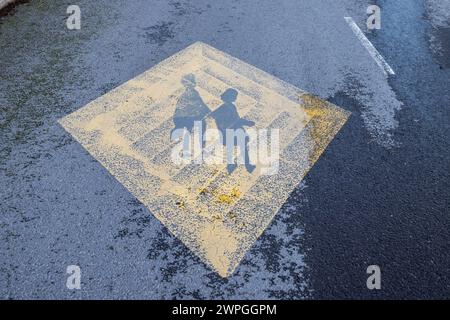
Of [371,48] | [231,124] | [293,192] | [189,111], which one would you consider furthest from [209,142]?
[371,48]

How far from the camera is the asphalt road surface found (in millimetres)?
2914

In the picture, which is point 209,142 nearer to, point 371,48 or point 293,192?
point 293,192

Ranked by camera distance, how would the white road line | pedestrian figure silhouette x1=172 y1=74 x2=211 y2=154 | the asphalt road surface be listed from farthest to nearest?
1. the white road line
2. pedestrian figure silhouette x1=172 y1=74 x2=211 y2=154
3. the asphalt road surface

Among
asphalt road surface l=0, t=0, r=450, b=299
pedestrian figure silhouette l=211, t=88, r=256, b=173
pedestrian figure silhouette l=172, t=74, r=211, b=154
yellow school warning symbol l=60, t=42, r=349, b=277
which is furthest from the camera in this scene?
pedestrian figure silhouette l=172, t=74, r=211, b=154

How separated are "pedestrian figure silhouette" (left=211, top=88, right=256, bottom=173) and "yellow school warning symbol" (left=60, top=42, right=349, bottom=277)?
0.04ft

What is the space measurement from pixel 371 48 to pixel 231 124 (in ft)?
8.80

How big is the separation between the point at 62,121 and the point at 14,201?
110 centimetres

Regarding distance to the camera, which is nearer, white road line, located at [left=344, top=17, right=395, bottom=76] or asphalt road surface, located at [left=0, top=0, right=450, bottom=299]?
asphalt road surface, located at [left=0, top=0, right=450, bottom=299]

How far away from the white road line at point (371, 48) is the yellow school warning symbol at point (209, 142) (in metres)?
1.22

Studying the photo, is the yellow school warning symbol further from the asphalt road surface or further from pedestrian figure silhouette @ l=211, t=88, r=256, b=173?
the asphalt road surface

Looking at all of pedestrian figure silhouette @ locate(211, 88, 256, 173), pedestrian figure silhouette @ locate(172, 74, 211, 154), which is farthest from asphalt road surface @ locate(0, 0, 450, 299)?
pedestrian figure silhouette @ locate(172, 74, 211, 154)
